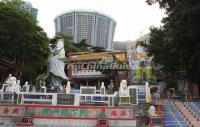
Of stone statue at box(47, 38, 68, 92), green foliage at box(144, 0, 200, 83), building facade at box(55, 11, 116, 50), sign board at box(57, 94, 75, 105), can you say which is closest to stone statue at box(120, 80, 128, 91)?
sign board at box(57, 94, 75, 105)

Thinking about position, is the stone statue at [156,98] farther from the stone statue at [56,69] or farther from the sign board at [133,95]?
the stone statue at [56,69]

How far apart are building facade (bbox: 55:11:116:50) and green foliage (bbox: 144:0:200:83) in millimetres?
59504

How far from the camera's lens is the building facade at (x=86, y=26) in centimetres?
8581

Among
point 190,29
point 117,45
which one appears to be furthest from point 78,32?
point 190,29

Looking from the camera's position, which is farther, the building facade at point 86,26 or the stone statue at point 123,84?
the building facade at point 86,26

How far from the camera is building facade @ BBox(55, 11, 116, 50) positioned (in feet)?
282

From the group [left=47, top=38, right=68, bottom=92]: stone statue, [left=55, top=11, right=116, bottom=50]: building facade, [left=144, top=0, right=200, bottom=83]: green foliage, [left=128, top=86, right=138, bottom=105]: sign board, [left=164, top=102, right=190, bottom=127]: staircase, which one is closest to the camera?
[left=164, top=102, right=190, bottom=127]: staircase

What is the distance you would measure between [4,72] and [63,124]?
18166 millimetres

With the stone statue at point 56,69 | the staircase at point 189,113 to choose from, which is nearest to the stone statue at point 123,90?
the staircase at point 189,113

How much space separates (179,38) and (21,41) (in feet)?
58.5

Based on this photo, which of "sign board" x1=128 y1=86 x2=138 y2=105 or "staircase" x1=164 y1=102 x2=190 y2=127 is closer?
"staircase" x1=164 y1=102 x2=190 y2=127

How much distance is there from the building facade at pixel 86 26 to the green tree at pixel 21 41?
5110 centimetres

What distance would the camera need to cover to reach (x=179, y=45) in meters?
21.5

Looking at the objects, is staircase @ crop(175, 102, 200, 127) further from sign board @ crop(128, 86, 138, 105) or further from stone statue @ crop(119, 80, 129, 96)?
stone statue @ crop(119, 80, 129, 96)
